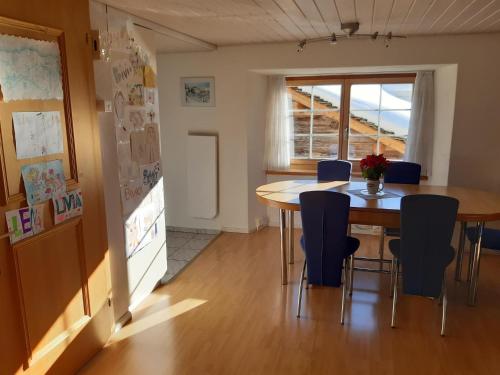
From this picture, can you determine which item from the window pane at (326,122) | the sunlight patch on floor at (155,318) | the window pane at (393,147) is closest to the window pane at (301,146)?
the window pane at (326,122)

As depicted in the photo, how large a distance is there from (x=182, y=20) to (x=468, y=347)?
3.11 meters

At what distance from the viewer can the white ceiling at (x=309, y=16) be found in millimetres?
2641

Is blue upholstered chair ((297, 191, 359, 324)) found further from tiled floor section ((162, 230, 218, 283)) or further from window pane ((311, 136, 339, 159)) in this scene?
window pane ((311, 136, 339, 159))

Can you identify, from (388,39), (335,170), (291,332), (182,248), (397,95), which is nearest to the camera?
(291,332)

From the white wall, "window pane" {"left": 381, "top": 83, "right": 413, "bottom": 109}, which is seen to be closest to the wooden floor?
the white wall

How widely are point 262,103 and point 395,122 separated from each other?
A: 1653 millimetres

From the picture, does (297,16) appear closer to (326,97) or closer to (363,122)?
(326,97)

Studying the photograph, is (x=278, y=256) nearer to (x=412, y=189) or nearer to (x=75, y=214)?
(x=412, y=189)

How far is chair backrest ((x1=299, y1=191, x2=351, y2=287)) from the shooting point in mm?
2811

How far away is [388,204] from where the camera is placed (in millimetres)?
3098

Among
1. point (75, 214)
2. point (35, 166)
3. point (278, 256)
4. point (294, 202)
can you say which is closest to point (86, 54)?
point (35, 166)

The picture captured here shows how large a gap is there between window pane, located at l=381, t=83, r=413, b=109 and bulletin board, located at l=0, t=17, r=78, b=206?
12.5 ft

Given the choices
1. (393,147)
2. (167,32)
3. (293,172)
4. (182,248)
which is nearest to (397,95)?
(393,147)

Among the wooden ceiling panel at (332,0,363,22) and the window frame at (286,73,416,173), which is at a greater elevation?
the wooden ceiling panel at (332,0,363,22)
